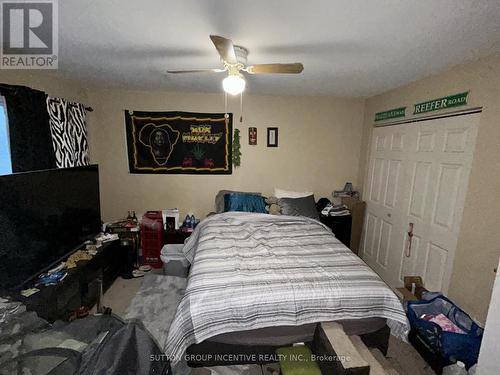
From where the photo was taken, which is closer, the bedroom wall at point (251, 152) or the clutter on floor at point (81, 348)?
the clutter on floor at point (81, 348)

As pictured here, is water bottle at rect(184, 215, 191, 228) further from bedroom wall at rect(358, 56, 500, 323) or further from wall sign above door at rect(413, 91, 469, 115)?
wall sign above door at rect(413, 91, 469, 115)

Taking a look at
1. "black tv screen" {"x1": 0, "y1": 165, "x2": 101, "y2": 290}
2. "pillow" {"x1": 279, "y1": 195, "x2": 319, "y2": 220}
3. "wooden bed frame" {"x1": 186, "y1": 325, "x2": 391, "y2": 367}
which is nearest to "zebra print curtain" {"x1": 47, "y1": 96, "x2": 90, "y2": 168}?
"black tv screen" {"x1": 0, "y1": 165, "x2": 101, "y2": 290}

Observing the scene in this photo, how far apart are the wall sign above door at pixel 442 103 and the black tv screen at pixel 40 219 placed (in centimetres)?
351

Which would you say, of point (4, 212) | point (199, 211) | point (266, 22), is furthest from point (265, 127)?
A: point (4, 212)

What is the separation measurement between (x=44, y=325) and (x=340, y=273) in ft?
5.88

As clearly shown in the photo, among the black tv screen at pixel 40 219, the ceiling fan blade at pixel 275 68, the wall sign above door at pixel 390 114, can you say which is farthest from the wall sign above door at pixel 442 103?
the black tv screen at pixel 40 219

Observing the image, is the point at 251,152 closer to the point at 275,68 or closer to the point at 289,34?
the point at 275,68

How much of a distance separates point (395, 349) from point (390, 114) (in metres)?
2.51

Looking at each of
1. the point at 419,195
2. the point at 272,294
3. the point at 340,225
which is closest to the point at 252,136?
the point at 340,225

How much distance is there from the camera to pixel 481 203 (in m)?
1.89

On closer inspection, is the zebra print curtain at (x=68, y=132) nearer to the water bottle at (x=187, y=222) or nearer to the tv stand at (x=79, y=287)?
the tv stand at (x=79, y=287)

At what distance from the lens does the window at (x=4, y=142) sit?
1.96 metres
